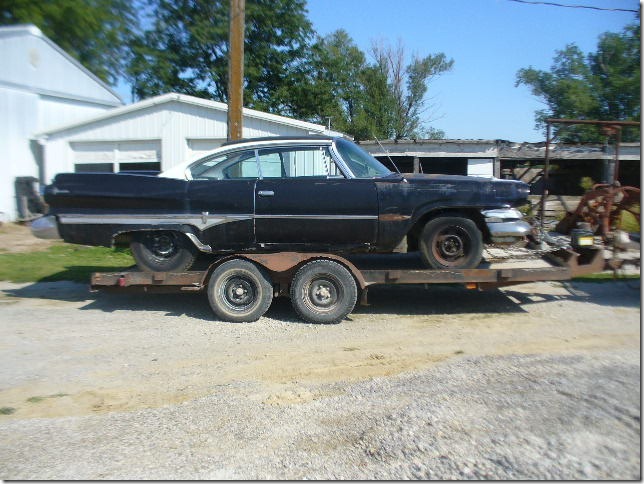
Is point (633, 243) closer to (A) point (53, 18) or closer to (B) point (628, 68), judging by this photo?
(A) point (53, 18)

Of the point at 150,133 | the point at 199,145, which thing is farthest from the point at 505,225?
the point at 150,133

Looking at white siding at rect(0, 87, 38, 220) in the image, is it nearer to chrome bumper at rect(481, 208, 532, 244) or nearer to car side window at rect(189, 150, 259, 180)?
car side window at rect(189, 150, 259, 180)

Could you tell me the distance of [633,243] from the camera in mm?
7746

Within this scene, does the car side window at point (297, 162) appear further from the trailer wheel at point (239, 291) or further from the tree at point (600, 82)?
the tree at point (600, 82)

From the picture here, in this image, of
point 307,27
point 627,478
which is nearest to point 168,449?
point 627,478

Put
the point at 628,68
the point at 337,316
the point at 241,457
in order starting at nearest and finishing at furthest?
1. the point at 241,457
2. the point at 337,316
3. the point at 628,68

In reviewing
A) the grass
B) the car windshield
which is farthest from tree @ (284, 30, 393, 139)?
the car windshield

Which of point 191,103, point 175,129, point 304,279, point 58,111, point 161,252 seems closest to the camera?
point 304,279

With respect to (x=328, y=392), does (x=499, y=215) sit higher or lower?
higher

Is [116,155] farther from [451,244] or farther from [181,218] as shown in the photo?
[451,244]

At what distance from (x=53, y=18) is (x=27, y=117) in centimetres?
1032

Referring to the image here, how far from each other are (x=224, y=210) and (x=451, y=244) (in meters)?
2.90

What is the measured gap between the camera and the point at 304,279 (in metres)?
6.88

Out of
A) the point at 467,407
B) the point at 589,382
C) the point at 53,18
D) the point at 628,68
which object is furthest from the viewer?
the point at 628,68
